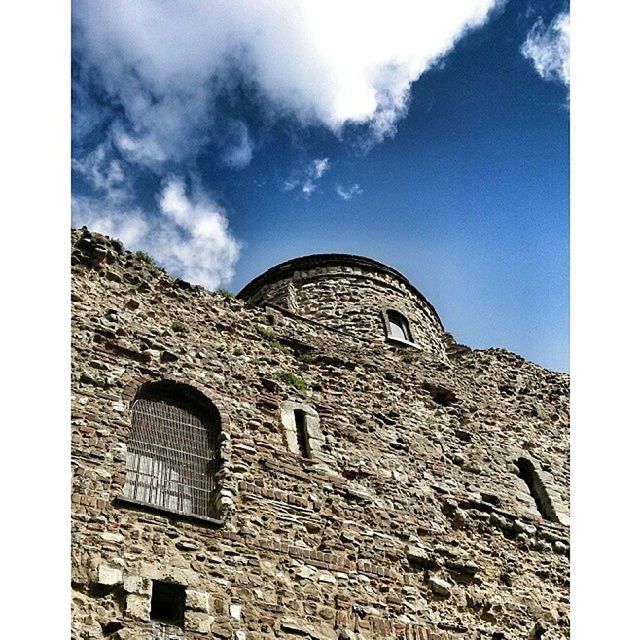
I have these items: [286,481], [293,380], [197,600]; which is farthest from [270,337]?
[197,600]

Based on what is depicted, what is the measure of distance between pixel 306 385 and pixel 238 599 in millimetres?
3760

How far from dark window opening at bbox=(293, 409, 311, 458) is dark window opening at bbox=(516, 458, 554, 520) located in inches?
132

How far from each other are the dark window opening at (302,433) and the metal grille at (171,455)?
1089 millimetres

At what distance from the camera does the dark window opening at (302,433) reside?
9617 millimetres

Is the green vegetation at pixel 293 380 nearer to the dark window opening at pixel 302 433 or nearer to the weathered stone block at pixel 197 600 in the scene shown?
the dark window opening at pixel 302 433

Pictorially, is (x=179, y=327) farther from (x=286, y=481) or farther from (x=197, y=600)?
(x=197, y=600)

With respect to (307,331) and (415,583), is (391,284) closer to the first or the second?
(307,331)

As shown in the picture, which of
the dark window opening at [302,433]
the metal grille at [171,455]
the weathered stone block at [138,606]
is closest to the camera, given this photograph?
the weathered stone block at [138,606]

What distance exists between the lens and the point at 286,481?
8891 millimetres

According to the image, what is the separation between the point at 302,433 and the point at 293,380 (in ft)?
3.03

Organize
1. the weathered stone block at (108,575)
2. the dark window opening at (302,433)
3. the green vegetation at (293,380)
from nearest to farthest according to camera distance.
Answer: the weathered stone block at (108,575)
the dark window opening at (302,433)
the green vegetation at (293,380)

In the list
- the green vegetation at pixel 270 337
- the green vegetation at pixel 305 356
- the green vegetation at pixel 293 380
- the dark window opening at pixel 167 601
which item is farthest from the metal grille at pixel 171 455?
the green vegetation at pixel 305 356

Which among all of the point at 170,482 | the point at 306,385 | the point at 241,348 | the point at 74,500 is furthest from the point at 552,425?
the point at 74,500

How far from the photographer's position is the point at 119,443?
27.0 feet
